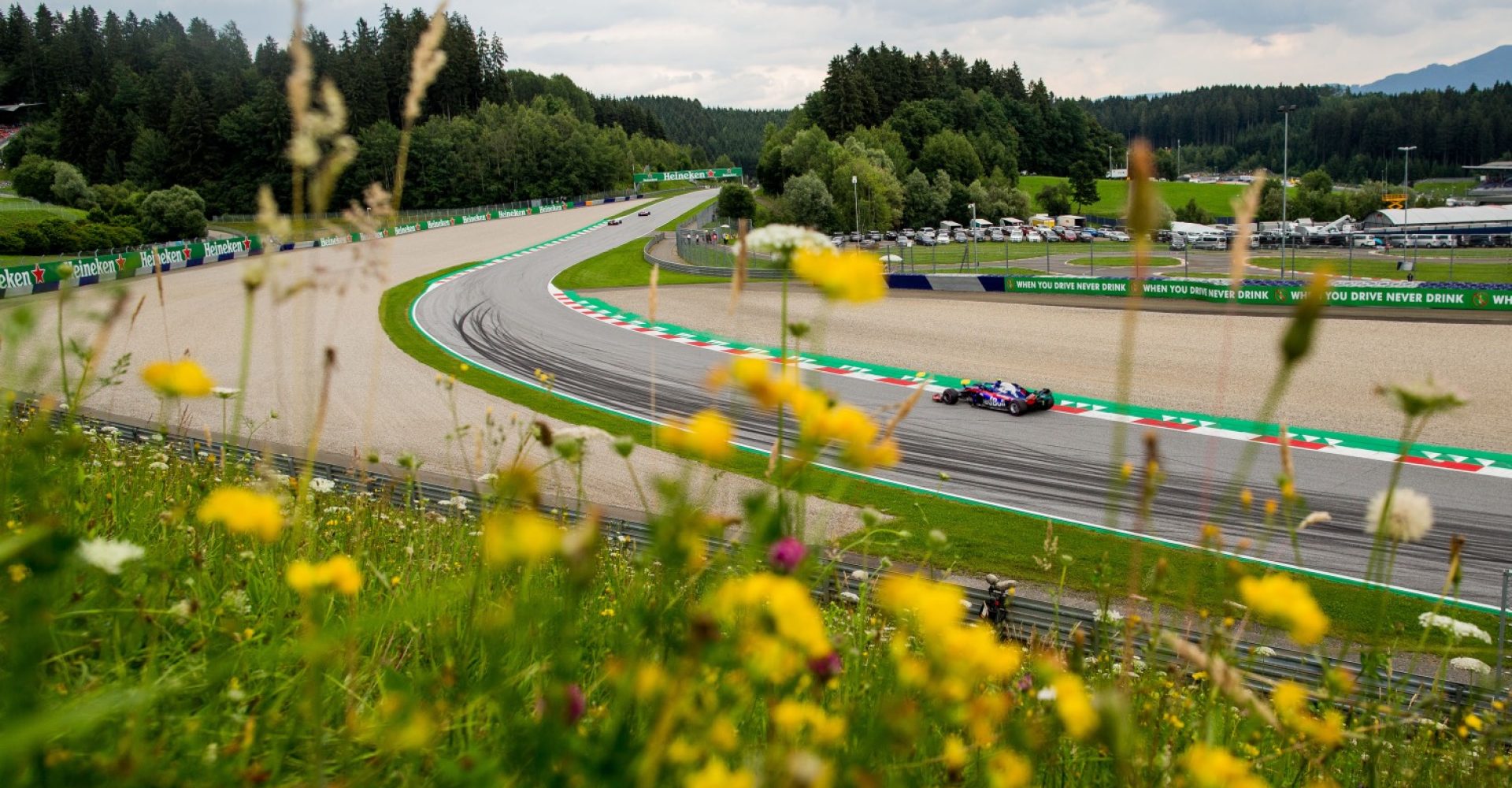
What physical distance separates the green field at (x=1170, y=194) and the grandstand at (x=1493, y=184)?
29320 mm

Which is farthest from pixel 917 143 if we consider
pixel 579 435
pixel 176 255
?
pixel 579 435

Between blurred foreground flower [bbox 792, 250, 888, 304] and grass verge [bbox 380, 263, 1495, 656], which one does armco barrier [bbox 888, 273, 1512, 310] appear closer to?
grass verge [bbox 380, 263, 1495, 656]

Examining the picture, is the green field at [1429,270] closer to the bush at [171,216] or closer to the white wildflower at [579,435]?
the white wildflower at [579,435]

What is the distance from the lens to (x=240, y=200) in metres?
102

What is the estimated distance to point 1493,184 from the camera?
151 meters

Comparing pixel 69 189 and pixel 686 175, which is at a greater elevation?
pixel 686 175

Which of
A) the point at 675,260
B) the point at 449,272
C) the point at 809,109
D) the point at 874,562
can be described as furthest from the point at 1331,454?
the point at 809,109

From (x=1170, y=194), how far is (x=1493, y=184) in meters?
57.1

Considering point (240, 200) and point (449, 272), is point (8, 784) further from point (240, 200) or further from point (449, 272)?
point (240, 200)

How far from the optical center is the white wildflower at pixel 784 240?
192cm

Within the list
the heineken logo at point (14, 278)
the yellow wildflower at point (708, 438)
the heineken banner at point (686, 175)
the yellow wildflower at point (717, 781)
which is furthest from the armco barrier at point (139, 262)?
the heineken banner at point (686, 175)

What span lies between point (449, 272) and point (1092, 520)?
43.6 metres

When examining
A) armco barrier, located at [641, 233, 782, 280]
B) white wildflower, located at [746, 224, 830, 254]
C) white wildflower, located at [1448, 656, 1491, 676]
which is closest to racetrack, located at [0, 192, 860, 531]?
white wildflower, located at [746, 224, 830, 254]

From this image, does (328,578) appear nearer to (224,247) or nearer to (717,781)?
(717,781)
